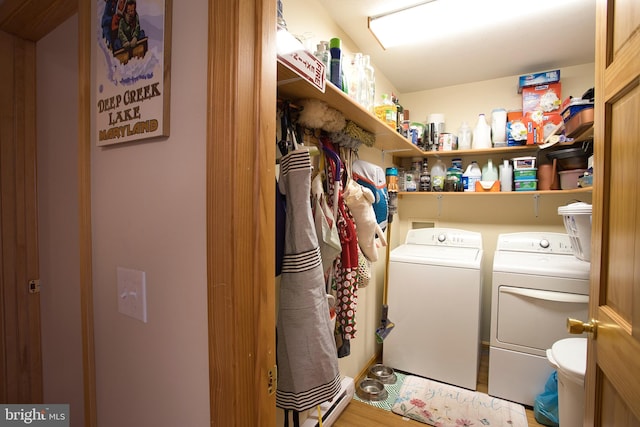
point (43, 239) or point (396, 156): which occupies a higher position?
point (396, 156)

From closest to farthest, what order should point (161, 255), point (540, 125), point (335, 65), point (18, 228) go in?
point (161, 255) → point (18, 228) → point (335, 65) → point (540, 125)

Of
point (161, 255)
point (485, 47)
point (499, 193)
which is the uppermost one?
point (485, 47)

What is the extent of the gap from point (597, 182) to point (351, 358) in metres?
1.85

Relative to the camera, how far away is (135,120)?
2.24 ft

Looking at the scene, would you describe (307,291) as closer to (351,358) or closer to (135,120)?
(135,120)

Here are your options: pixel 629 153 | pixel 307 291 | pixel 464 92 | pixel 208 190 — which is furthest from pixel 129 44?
pixel 464 92

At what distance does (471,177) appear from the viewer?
2547 mm

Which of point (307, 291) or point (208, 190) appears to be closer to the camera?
point (208, 190)

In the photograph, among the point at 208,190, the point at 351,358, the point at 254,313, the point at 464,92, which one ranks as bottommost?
the point at 351,358

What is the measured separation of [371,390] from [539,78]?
2851 mm

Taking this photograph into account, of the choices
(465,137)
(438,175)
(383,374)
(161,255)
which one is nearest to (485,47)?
(465,137)

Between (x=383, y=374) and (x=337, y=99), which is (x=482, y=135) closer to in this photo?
(x=337, y=99)

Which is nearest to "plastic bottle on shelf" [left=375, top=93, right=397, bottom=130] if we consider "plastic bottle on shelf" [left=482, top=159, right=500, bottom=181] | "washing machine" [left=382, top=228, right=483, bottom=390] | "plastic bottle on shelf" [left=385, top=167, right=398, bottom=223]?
"plastic bottle on shelf" [left=385, top=167, right=398, bottom=223]

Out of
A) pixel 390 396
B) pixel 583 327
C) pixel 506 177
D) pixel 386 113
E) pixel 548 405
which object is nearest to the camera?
pixel 583 327
